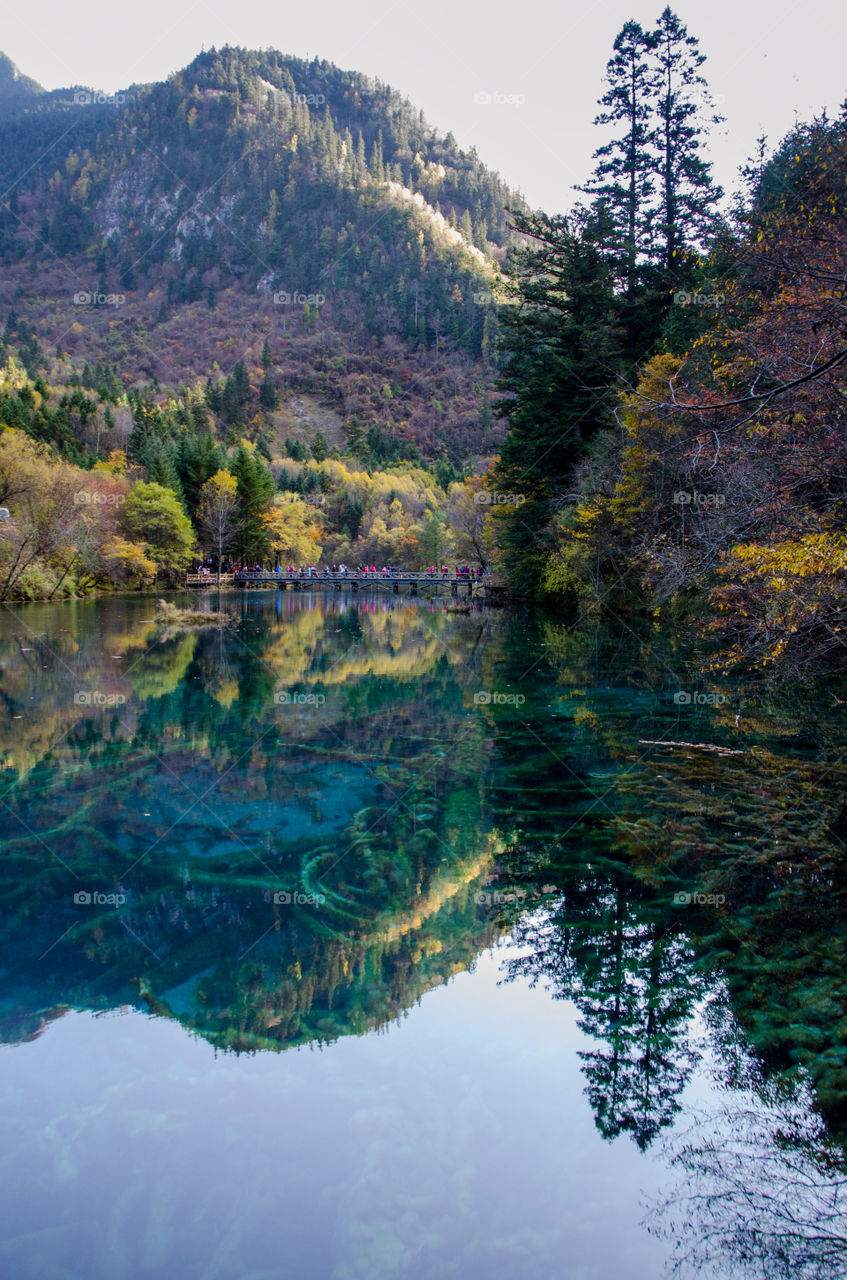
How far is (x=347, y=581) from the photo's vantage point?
217 feet

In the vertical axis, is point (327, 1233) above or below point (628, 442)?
below

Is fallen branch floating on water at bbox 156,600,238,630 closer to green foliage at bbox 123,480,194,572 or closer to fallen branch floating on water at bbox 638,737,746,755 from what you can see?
green foliage at bbox 123,480,194,572

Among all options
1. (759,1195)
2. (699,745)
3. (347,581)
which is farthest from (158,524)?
(759,1195)

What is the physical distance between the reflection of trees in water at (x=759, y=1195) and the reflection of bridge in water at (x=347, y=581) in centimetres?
5077

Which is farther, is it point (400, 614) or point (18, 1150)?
point (400, 614)

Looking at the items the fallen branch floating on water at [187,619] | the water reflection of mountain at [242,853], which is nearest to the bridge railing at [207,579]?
the fallen branch floating on water at [187,619]

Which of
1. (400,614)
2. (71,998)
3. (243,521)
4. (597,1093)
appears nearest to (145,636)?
(400,614)

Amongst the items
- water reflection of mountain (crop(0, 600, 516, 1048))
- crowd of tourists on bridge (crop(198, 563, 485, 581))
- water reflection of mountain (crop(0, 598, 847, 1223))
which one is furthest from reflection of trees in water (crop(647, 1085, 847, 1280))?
crowd of tourists on bridge (crop(198, 563, 485, 581))

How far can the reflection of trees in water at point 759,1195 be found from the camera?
3.77 metres

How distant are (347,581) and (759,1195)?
6309 cm

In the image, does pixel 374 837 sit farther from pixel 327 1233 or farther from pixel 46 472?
pixel 46 472

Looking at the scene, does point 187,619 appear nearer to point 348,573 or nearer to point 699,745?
point 699,745

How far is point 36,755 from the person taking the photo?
1204 centimetres

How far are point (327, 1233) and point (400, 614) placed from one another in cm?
3880
